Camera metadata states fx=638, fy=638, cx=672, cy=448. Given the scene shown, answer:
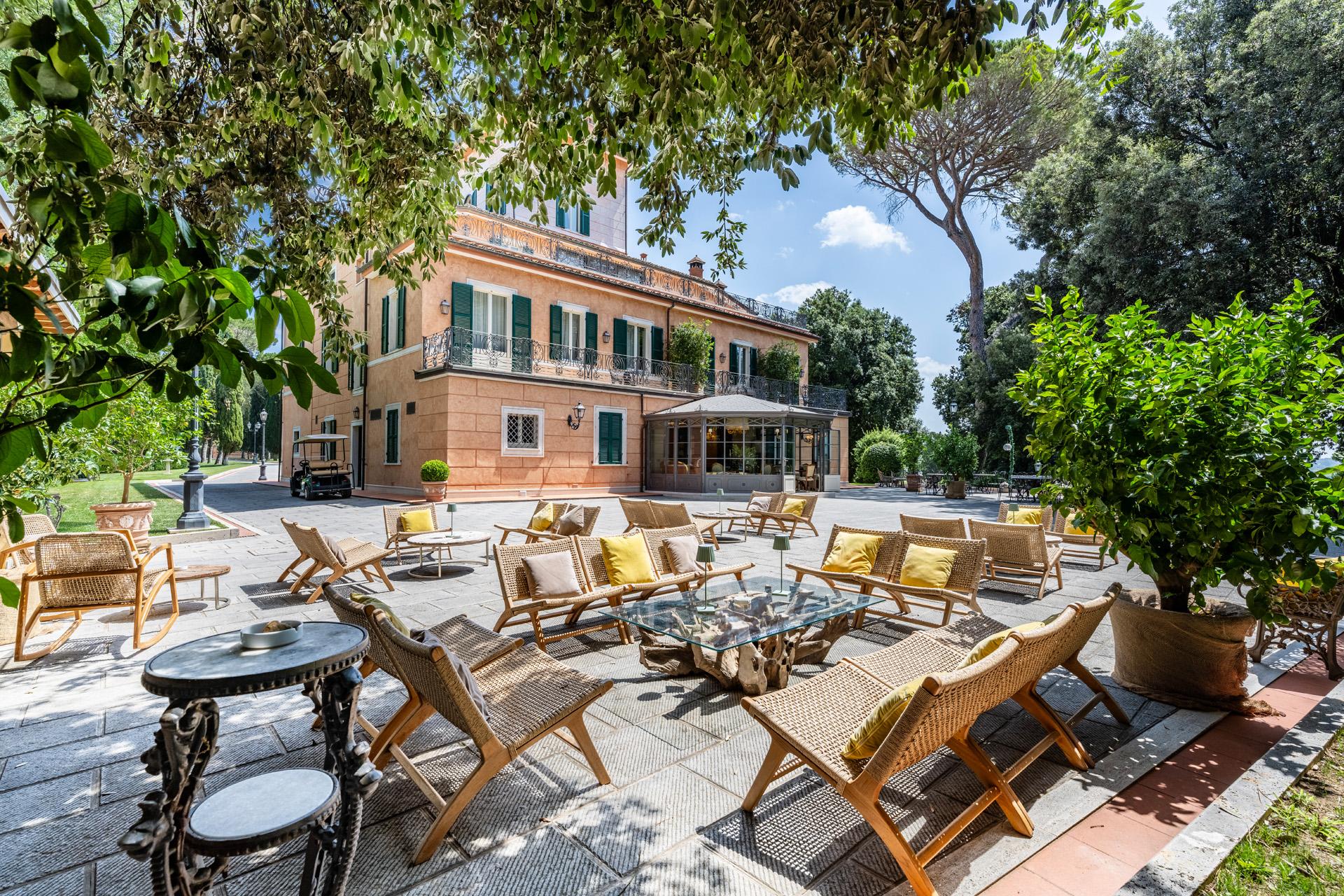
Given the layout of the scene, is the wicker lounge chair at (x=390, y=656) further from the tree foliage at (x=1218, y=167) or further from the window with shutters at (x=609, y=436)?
the tree foliage at (x=1218, y=167)

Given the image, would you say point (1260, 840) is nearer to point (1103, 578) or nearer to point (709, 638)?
point (709, 638)

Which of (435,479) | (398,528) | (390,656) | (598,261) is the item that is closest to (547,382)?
(435,479)

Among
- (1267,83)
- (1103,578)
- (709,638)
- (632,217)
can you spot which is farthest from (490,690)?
(632,217)

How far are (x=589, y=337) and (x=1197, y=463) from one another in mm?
16552

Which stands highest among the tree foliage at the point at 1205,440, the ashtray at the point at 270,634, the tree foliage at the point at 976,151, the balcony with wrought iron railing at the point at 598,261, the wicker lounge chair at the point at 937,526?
→ the tree foliage at the point at 976,151

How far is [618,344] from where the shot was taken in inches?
757

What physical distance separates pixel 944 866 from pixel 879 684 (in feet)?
2.24

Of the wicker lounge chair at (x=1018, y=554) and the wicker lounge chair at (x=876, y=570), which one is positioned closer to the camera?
the wicker lounge chair at (x=876, y=570)

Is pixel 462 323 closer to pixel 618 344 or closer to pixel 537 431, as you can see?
pixel 537 431

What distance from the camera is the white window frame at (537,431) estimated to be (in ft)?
52.6

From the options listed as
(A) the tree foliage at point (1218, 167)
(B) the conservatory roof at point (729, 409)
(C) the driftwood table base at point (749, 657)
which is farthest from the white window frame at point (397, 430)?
(A) the tree foliage at point (1218, 167)

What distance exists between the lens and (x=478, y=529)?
392 inches

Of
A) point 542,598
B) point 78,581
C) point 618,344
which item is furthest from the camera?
point 618,344

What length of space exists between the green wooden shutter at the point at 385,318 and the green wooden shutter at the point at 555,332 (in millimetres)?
4294
